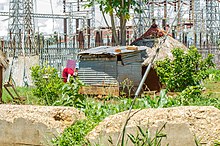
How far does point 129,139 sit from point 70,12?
2871cm

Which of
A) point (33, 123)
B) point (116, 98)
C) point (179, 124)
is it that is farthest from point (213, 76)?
point (179, 124)

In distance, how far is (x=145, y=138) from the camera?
14.9 feet

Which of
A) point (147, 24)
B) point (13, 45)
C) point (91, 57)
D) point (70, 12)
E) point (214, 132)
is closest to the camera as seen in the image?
point (214, 132)

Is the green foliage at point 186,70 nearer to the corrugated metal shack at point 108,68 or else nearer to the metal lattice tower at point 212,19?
the corrugated metal shack at point 108,68

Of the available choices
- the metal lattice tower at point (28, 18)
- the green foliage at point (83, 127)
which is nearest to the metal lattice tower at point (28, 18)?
the metal lattice tower at point (28, 18)

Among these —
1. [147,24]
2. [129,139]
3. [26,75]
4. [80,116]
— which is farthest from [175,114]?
[147,24]

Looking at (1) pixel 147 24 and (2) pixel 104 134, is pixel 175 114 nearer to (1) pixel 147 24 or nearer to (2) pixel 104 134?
(2) pixel 104 134

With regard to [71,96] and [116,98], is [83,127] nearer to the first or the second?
[71,96]

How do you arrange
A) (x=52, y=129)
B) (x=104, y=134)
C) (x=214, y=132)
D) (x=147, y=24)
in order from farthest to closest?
(x=147, y=24) → (x=52, y=129) → (x=104, y=134) → (x=214, y=132)

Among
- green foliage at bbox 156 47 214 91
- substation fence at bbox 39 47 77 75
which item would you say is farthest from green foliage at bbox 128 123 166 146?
Result: substation fence at bbox 39 47 77 75

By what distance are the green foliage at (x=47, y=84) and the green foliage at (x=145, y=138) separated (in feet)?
10.4

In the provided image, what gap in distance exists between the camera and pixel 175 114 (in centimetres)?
488

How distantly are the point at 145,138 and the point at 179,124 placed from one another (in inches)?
16.7

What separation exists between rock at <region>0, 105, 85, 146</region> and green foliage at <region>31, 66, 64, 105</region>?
151cm
